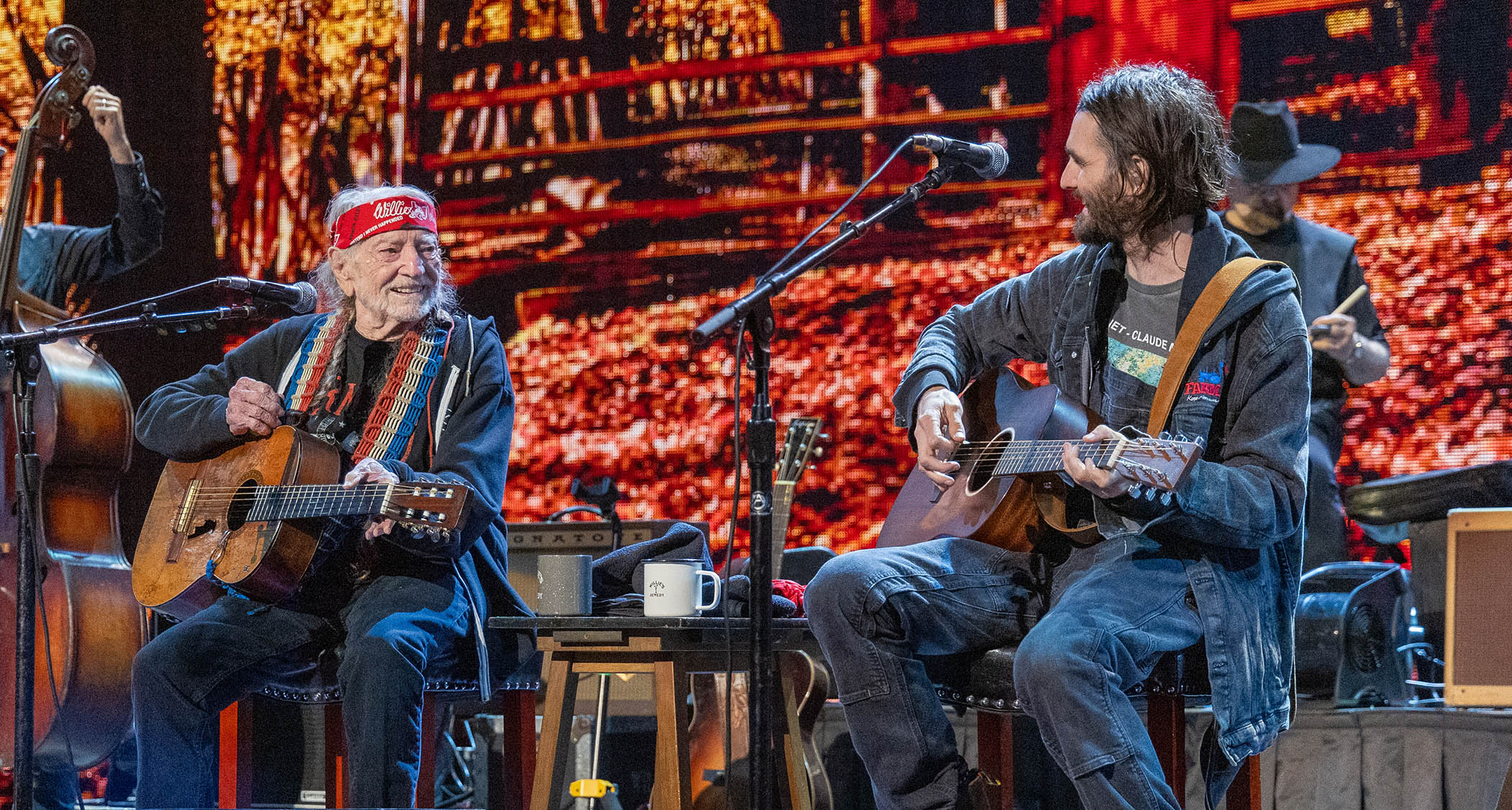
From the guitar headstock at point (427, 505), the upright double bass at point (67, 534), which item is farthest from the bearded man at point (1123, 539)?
the upright double bass at point (67, 534)

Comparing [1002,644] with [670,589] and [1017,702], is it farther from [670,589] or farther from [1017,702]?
[670,589]

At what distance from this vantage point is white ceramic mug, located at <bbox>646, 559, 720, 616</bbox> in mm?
2717

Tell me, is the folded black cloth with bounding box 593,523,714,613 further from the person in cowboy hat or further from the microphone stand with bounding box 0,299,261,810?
the person in cowboy hat

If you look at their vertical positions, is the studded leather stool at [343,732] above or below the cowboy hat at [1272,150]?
below

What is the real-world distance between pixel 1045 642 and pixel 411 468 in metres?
1.48

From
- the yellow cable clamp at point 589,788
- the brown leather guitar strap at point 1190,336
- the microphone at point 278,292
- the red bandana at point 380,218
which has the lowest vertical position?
the yellow cable clamp at point 589,788

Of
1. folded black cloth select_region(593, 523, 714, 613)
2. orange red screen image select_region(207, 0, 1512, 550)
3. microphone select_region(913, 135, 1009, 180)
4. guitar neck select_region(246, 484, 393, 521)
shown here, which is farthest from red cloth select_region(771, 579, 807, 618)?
orange red screen image select_region(207, 0, 1512, 550)

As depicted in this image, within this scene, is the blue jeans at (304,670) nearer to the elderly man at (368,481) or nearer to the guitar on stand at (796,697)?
the elderly man at (368,481)

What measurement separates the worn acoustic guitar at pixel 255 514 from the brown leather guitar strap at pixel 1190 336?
133 cm

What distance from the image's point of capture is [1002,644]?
2.56m

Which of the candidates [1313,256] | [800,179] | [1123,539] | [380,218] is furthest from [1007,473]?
[800,179]

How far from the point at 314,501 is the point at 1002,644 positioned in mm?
1412

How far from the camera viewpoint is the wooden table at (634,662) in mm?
2674

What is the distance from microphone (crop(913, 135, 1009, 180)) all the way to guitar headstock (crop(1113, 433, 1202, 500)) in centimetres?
65
